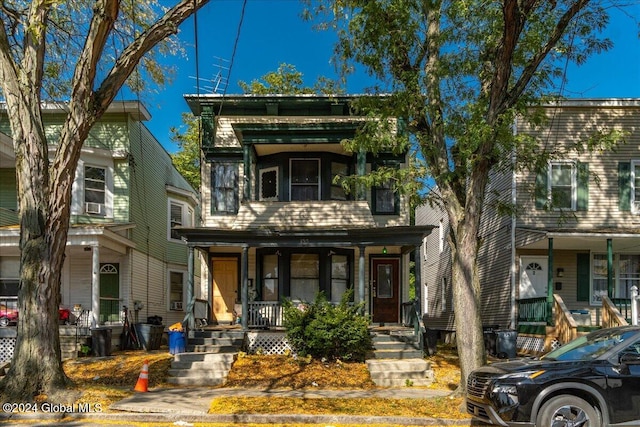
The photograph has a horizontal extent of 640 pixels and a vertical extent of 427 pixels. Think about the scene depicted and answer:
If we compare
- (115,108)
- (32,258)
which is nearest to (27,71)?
(32,258)

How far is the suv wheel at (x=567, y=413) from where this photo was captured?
7.22m

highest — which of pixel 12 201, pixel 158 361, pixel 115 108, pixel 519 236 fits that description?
pixel 115 108

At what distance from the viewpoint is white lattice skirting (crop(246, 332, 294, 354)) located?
15.5m

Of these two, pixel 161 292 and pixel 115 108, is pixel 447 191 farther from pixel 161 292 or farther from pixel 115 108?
pixel 161 292

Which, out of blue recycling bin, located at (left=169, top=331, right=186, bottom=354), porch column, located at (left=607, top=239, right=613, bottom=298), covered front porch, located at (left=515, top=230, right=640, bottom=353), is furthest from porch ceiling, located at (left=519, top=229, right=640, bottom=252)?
blue recycling bin, located at (left=169, top=331, right=186, bottom=354)

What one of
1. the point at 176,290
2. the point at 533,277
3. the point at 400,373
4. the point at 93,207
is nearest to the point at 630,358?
the point at 400,373

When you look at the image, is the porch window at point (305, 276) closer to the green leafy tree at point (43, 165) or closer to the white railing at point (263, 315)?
the white railing at point (263, 315)

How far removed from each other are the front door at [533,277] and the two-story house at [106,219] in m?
11.6

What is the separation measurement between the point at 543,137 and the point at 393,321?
7.66 m

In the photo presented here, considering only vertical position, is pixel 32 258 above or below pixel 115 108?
below

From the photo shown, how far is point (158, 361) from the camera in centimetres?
1404

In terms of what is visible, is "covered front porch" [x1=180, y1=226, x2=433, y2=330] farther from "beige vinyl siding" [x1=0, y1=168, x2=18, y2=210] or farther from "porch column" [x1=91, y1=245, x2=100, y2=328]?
"beige vinyl siding" [x1=0, y1=168, x2=18, y2=210]

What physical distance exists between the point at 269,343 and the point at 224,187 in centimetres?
586

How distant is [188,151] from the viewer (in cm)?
3631
